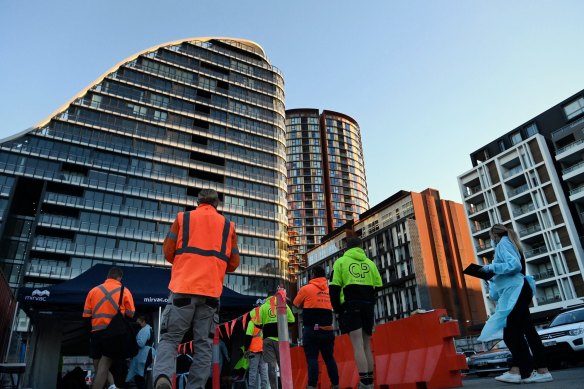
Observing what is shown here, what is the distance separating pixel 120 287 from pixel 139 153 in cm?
5455

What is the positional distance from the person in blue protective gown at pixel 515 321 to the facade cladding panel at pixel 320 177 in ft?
310

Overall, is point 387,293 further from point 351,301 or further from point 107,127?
point 351,301


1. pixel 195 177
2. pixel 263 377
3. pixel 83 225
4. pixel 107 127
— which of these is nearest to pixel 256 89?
pixel 195 177

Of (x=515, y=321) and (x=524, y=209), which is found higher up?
(x=524, y=209)

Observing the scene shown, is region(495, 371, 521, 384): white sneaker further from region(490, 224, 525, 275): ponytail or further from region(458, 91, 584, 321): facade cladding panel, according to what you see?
region(458, 91, 584, 321): facade cladding panel

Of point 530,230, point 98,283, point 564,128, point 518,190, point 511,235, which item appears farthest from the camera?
point 518,190

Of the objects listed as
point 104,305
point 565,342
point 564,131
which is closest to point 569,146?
point 564,131

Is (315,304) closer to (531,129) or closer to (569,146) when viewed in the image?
(569,146)

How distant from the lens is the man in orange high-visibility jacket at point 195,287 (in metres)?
3.28

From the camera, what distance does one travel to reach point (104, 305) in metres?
5.50

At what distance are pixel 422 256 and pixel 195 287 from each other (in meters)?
62.0

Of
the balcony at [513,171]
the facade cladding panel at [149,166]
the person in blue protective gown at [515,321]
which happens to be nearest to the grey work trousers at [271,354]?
the person in blue protective gown at [515,321]

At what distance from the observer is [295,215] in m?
103

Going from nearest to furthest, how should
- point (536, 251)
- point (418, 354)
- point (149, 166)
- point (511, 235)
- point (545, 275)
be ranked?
1. point (511, 235)
2. point (418, 354)
3. point (545, 275)
4. point (536, 251)
5. point (149, 166)
